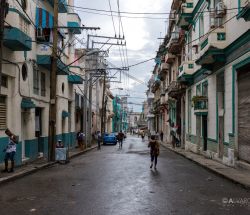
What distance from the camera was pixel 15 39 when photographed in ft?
57.6

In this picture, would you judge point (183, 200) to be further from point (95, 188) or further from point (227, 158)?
point (227, 158)

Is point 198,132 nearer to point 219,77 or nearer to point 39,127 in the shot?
point 219,77

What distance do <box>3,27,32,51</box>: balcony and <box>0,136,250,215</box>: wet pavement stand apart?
5.34 metres

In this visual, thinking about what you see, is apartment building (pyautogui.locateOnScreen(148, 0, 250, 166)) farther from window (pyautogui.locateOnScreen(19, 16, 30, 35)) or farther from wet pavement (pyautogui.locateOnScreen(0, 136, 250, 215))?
window (pyautogui.locateOnScreen(19, 16, 30, 35))

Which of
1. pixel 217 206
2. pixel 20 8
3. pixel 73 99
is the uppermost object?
pixel 20 8

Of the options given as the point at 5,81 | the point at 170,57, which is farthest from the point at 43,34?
the point at 170,57

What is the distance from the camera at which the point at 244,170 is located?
17.4m

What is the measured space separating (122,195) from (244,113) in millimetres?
8400

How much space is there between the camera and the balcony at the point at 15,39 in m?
17.5

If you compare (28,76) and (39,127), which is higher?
(28,76)

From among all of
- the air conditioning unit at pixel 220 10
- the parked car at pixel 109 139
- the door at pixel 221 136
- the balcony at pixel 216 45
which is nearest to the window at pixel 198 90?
the door at pixel 221 136

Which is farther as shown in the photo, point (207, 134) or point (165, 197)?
Answer: point (207, 134)

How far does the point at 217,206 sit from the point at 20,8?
14404mm

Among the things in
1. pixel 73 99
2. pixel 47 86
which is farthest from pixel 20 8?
pixel 73 99
